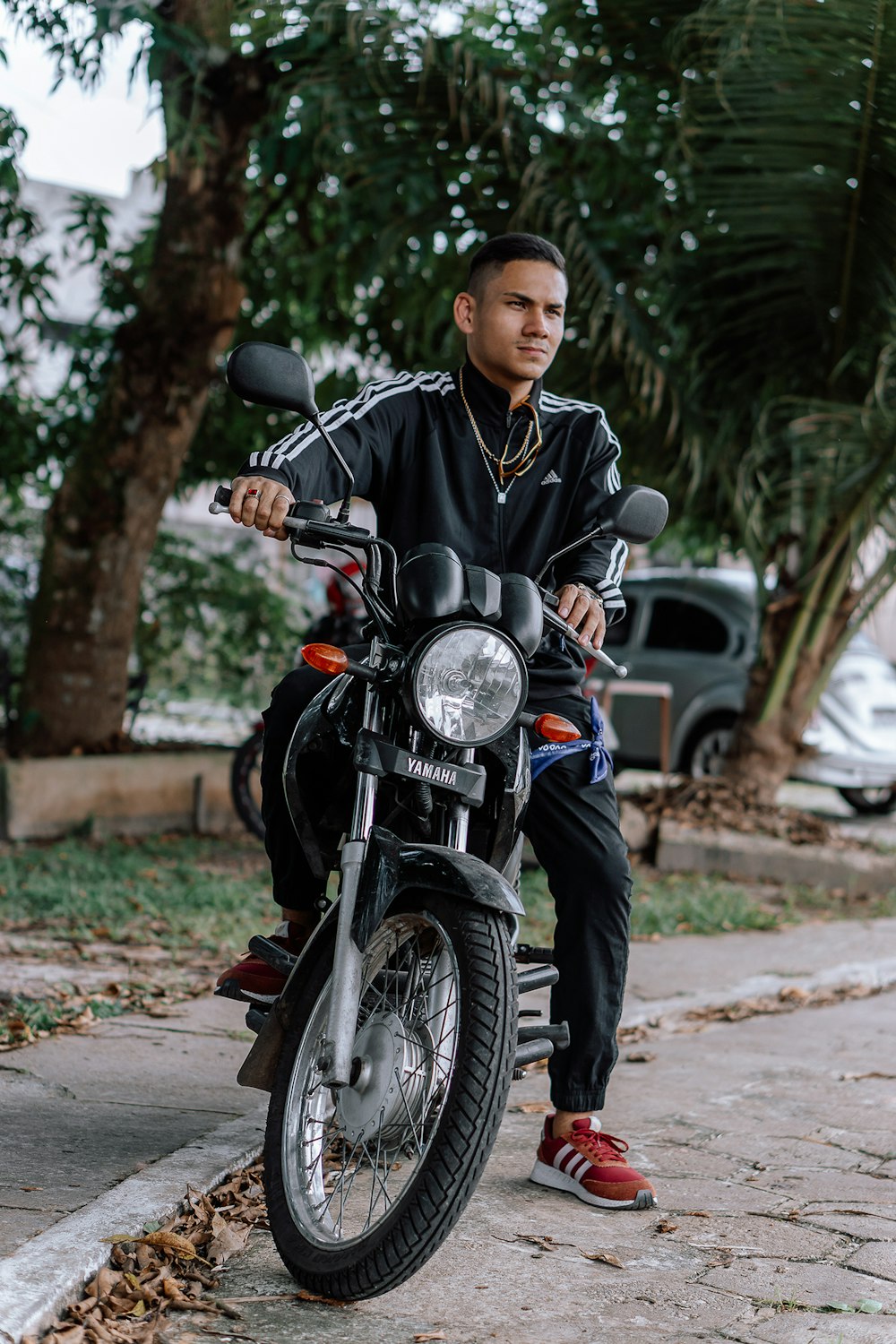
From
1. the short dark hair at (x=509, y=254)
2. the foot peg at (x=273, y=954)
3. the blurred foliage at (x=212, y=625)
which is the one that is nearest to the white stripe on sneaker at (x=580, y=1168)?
the foot peg at (x=273, y=954)

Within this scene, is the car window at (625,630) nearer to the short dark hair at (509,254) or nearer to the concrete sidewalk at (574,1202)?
the concrete sidewalk at (574,1202)

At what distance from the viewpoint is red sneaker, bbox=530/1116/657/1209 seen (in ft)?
10.3

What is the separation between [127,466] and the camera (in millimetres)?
8680

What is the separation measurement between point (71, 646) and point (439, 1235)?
22.0ft

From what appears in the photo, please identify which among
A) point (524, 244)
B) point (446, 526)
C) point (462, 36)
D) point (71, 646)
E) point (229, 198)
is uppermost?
point (462, 36)

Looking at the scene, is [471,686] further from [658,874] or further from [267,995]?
[658,874]

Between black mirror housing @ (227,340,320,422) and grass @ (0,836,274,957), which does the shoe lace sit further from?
grass @ (0,836,274,957)

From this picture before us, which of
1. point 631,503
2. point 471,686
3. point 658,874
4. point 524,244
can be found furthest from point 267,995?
point 658,874

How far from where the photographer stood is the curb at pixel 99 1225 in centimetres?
233

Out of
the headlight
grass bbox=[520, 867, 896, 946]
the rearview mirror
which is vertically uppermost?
the rearview mirror

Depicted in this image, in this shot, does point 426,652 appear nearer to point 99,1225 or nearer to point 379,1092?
point 379,1092

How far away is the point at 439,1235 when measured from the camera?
7.89 feet

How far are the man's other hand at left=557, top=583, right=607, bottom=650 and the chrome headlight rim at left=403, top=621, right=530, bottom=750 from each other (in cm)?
27

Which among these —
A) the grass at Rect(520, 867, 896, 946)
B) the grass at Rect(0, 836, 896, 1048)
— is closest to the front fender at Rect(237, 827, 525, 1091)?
the grass at Rect(0, 836, 896, 1048)
